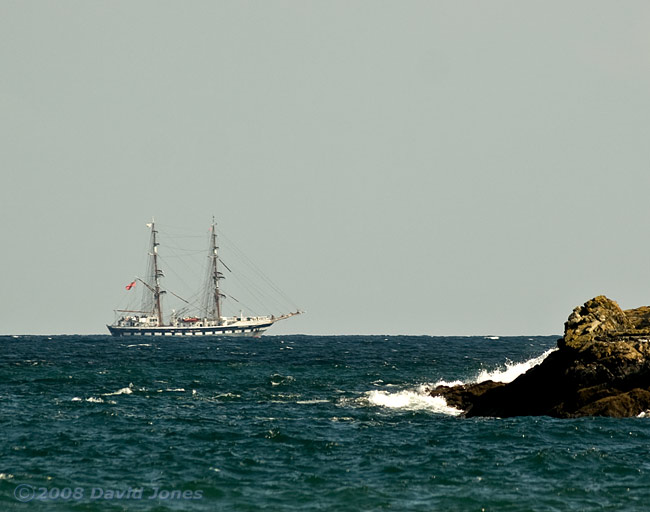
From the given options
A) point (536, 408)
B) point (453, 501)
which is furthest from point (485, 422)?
point (453, 501)

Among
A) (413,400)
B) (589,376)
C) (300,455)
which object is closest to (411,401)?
(413,400)

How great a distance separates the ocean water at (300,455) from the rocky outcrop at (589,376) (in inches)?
60.8

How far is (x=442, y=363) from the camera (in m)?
81.0

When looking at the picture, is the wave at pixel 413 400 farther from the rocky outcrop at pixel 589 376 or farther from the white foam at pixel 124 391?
the white foam at pixel 124 391

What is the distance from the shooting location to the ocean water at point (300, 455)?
2331 cm

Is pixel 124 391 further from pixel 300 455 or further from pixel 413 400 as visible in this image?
pixel 300 455

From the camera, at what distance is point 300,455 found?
1152 inches

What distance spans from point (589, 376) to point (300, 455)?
15.0 meters

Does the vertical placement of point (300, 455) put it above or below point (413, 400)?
below

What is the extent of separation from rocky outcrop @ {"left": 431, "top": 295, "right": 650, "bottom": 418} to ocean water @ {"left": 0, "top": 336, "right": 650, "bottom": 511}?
5.07 feet

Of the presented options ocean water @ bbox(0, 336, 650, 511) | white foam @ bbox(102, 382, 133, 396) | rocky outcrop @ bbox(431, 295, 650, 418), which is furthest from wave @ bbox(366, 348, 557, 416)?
white foam @ bbox(102, 382, 133, 396)

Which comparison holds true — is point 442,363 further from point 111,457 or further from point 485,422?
point 111,457

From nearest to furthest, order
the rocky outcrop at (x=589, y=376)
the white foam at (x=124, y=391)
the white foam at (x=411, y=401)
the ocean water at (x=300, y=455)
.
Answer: the ocean water at (x=300, y=455) → the rocky outcrop at (x=589, y=376) → the white foam at (x=411, y=401) → the white foam at (x=124, y=391)

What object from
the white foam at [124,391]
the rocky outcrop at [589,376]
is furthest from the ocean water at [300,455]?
the rocky outcrop at [589,376]
